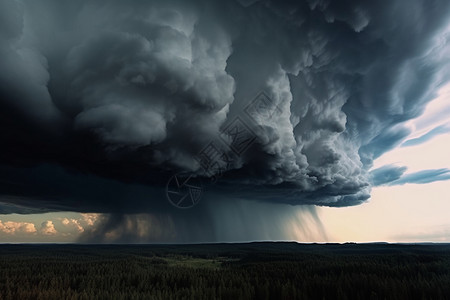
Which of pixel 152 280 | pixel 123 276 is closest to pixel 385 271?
pixel 152 280

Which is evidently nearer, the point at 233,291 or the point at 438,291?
the point at 438,291

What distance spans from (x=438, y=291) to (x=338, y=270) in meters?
34.1

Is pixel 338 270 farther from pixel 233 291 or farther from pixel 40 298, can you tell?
pixel 40 298

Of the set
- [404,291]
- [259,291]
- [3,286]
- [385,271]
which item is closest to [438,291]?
[404,291]

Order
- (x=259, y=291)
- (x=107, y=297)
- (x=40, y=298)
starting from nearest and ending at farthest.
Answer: (x=40, y=298)
(x=107, y=297)
(x=259, y=291)

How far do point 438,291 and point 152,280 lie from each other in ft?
132

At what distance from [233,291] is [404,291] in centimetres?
1842

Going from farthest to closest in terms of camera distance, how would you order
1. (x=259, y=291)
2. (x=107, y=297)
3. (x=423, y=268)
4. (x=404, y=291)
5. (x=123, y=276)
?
(x=423, y=268)
(x=123, y=276)
(x=259, y=291)
(x=404, y=291)
(x=107, y=297)

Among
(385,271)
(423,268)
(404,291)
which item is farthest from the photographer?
(423,268)

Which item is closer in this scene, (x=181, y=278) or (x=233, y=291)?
(x=233, y=291)

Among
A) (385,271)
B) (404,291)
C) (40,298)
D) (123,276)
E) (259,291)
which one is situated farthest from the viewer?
(385,271)

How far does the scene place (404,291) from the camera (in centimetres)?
3070

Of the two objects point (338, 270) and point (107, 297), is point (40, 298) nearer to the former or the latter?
point (107, 297)

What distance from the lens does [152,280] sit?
49.0m
